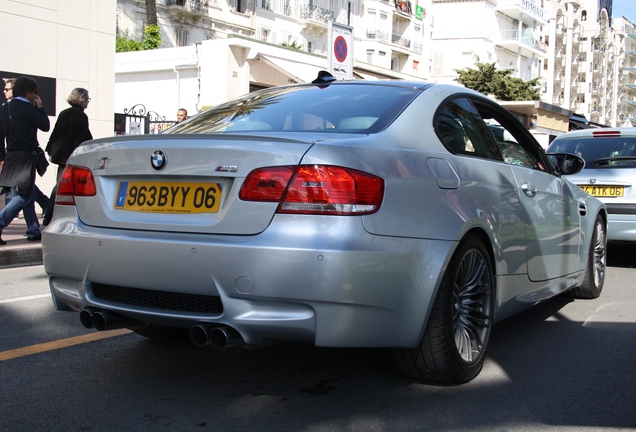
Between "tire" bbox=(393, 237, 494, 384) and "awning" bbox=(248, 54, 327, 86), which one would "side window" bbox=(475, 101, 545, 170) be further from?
"awning" bbox=(248, 54, 327, 86)

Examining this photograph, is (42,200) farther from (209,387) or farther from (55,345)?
(209,387)

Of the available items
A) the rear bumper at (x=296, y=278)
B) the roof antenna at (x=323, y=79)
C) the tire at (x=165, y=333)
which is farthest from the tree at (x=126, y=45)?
the rear bumper at (x=296, y=278)

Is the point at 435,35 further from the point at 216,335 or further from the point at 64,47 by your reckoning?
the point at 216,335

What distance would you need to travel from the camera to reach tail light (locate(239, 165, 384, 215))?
3.06 metres

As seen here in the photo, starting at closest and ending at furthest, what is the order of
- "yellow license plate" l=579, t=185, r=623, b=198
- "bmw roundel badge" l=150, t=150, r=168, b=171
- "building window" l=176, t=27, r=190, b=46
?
"bmw roundel badge" l=150, t=150, r=168, b=171 → "yellow license plate" l=579, t=185, r=623, b=198 → "building window" l=176, t=27, r=190, b=46

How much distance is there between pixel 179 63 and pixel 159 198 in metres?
24.3

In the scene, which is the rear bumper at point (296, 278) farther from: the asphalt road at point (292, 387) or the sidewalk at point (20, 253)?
the sidewalk at point (20, 253)

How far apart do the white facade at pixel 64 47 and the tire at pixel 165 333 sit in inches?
375

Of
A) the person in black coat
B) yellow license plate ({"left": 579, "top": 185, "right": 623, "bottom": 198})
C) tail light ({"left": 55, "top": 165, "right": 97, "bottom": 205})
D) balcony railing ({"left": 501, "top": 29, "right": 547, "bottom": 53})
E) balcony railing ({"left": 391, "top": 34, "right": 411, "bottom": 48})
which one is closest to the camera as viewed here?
tail light ({"left": 55, "top": 165, "right": 97, "bottom": 205})

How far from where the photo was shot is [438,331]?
3477 mm

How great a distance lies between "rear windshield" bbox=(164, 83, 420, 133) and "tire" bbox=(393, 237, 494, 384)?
76 cm

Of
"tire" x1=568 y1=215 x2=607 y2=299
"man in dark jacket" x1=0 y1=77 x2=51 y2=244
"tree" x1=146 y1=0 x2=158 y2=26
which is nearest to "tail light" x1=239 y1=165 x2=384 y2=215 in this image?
"tire" x1=568 y1=215 x2=607 y2=299

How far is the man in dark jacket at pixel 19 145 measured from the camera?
8.73 m

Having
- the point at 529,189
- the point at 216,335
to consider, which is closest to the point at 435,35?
the point at 529,189
